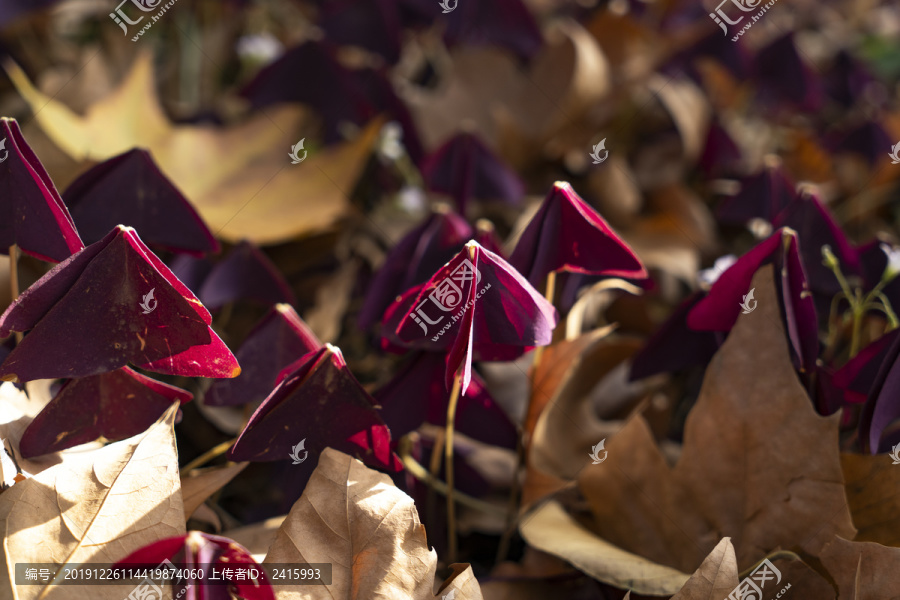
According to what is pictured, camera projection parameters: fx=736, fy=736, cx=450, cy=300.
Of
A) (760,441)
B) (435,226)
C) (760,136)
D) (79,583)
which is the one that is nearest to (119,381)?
(79,583)

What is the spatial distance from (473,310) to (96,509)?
8.9 inches

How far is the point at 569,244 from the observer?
477 millimetres

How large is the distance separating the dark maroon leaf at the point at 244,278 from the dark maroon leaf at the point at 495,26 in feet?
1.45

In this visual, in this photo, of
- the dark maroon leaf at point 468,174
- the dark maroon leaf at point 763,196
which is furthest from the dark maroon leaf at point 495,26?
the dark maroon leaf at point 763,196

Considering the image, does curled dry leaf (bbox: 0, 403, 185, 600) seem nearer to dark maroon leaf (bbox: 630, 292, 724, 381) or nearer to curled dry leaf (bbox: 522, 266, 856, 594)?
curled dry leaf (bbox: 522, 266, 856, 594)

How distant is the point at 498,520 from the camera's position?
21.9 inches

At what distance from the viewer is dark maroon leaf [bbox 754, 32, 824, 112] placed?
93 cm

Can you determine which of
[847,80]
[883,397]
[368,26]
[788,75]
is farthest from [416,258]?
[847,80]

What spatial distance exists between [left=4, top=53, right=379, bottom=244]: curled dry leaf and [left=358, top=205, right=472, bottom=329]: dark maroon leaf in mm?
160

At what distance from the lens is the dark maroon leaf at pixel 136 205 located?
0.50 m

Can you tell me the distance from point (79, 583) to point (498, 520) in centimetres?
29

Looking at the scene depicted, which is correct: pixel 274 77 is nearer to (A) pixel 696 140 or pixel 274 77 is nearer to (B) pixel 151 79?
(B) pixel 151 79

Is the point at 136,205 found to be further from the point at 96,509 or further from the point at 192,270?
the point at 96,509

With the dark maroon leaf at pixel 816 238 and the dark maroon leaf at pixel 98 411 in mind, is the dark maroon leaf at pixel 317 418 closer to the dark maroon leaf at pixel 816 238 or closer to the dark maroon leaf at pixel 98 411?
the dark maroon leaf at pixel 98 411
